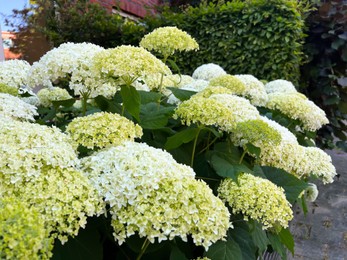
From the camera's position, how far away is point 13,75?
Result: 1.80m

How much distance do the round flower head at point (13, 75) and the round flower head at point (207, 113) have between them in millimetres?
914

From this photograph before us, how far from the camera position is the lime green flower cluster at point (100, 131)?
104cm

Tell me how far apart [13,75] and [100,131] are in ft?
3.27

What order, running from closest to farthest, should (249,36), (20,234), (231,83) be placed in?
(20,234) < (231,83) < (249,36)

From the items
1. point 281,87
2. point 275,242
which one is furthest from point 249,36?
point 275,242

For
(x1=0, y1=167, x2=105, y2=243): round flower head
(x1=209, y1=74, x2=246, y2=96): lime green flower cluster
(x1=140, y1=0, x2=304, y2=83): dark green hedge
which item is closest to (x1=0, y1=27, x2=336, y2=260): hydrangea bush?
(x1=0, y1=167, x2=105, y2=243): round flower head

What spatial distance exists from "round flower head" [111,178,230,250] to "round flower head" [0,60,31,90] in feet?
3.97

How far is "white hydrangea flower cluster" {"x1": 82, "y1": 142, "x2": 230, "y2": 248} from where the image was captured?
0.80m

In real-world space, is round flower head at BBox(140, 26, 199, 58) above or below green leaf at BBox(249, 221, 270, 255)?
above

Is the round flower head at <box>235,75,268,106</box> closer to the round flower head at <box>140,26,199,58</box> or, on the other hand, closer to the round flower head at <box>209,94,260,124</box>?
the round flower head at <box>140,26,199,58</box>

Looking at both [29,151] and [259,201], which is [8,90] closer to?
[29,151]

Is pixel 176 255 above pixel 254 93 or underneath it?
above

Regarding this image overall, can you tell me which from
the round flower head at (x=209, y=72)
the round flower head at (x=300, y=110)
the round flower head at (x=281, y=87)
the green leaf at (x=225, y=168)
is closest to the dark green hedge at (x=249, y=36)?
the round flower head at (x=281, y=87)

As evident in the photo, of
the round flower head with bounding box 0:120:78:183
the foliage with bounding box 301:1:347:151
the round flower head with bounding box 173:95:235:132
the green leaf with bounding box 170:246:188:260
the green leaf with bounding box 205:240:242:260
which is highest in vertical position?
the round flower head with bounding box 0:120:78:183
